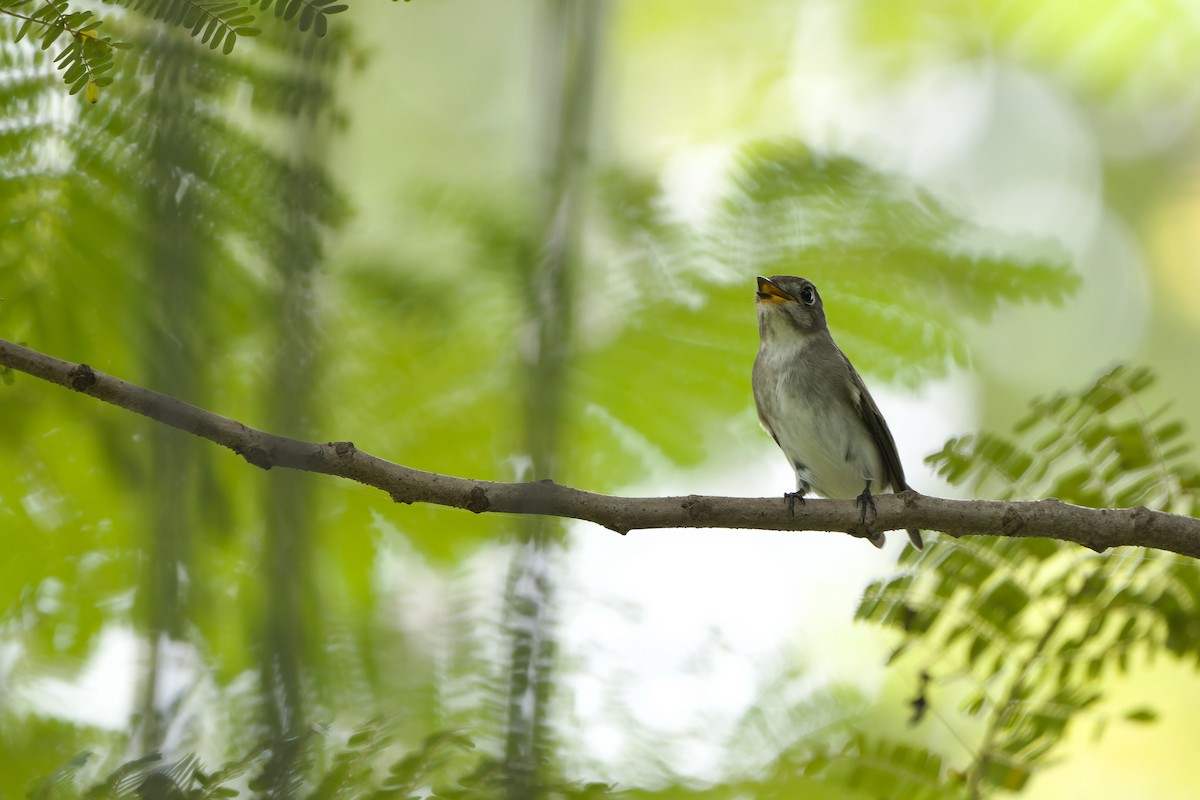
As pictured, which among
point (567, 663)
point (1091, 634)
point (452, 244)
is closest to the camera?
point (567, 663)

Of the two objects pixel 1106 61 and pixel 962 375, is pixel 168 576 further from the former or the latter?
pixel 1106 61

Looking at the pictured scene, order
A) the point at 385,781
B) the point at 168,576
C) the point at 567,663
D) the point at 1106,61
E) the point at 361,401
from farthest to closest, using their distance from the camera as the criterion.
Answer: the point at 1106,61, the point at 361,401, the point at 567,663, the point at 385,781, the point at 168,576

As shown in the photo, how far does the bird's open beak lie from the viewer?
353 centimetres

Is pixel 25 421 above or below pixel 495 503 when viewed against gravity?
above

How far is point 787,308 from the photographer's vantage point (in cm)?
374

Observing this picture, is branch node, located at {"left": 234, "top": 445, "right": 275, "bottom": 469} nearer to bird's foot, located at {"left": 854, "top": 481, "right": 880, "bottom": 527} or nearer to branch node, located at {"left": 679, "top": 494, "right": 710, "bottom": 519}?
branch node, located at {"left": 679, "top": 494, "right": 710, "bottom": 519}

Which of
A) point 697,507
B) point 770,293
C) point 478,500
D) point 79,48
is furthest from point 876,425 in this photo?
point 79,48

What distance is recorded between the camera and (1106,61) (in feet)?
16.3

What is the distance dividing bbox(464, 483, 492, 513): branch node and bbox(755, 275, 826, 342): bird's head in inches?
77.1

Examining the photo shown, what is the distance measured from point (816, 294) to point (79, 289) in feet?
7.35

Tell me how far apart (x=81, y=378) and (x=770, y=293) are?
2.38 m

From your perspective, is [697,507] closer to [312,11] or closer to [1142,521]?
[1142,521]

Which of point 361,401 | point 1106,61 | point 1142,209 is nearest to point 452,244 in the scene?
point 361,401

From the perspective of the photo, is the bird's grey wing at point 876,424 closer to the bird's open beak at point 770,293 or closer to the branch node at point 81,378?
the bird's open beak at point 770,293
